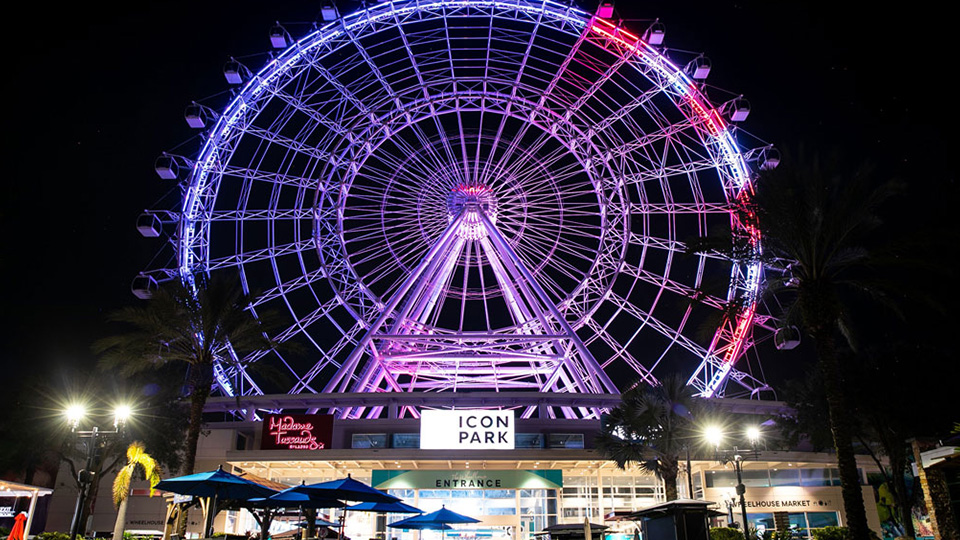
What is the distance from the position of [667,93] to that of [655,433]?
1581 centimetres

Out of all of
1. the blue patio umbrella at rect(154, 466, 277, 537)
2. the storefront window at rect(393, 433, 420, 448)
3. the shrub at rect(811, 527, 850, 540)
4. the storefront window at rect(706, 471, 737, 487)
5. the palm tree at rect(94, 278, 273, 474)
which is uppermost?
the palm tree at rect(94, 278, 273, 474)

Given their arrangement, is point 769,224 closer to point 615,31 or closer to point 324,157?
point 615,31

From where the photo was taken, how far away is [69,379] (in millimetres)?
30984

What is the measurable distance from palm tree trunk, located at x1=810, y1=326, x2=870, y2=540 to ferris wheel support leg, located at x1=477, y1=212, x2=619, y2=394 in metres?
13.1

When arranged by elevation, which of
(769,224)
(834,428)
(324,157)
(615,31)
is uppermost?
A: (615,31)

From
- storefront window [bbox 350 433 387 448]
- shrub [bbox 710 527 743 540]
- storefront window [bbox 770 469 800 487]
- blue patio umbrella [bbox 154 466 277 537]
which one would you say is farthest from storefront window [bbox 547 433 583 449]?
blue patio umbrella [bbox 154 466 277 537]

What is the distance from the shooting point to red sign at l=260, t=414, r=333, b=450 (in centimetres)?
2859

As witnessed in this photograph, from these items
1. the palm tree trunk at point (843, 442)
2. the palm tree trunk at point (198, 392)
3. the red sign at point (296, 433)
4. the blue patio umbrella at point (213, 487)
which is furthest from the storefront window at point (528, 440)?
the palm tree trunk at point (843, 442)

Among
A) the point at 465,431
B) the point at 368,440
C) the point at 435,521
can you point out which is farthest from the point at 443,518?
the point at 368,440

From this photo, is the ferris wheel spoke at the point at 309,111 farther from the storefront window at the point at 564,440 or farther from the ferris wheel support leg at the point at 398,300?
the storefront window at the point at 564,440

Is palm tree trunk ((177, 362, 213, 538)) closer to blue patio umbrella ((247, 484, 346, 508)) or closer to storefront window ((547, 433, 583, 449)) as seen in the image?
blue patio umbrella ((247, 484, 346, 508))

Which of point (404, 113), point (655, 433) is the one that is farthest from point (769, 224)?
point (404, 113)

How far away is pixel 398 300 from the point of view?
30.6 m

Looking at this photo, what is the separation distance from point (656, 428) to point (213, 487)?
14.3m
